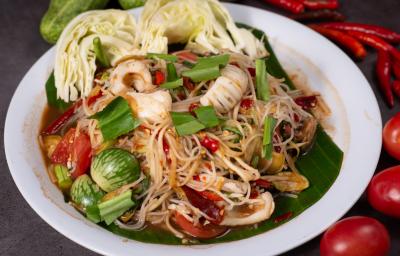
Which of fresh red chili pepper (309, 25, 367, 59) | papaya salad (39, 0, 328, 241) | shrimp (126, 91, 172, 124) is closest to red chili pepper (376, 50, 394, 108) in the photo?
fresh red chili pepper (309, 25, 367, 59)

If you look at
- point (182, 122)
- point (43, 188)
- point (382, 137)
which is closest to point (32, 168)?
point (43, 188)

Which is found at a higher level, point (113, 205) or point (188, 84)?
point (188, 84)

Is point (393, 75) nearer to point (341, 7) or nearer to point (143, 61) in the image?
point (341, 7)

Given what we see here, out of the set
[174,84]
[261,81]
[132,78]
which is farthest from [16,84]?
[261,81]

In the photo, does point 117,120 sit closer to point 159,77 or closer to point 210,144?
point 159,77

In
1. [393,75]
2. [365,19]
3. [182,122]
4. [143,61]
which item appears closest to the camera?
[182,122]

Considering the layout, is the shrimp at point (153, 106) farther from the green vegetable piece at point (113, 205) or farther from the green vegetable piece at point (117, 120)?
the green vegetable piece at point (113, 205)
